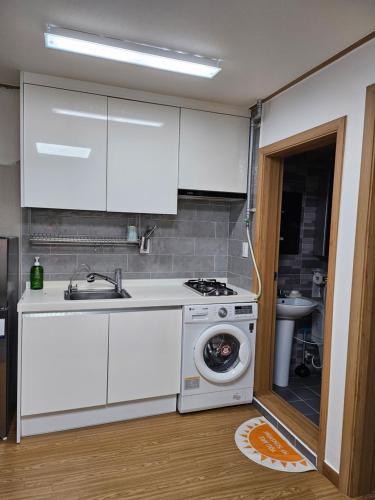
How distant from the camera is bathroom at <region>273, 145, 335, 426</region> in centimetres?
353

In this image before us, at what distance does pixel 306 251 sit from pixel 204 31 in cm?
244

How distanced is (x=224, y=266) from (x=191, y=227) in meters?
0.53

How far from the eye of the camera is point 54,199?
2.66 meters

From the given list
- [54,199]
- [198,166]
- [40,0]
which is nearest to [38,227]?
[54,199]

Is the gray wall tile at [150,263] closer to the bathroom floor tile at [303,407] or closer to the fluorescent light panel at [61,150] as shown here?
the fluorescent light panel at [61,150]

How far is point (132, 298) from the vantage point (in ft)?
8.71

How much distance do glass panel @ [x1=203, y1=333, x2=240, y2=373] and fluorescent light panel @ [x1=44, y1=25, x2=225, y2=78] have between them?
1993 mm

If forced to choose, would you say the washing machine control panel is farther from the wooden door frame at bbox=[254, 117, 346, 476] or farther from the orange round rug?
the orange round rug

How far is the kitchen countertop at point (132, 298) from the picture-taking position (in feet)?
7.95

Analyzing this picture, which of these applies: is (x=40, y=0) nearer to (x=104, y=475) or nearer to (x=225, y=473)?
(x=104, y=475)

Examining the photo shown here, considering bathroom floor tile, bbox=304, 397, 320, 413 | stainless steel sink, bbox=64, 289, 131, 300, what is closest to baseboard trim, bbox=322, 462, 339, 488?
bathroom floor tile, bbox=304, 397, 320, 413

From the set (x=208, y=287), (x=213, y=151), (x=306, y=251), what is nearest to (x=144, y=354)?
(x=208, y=287)

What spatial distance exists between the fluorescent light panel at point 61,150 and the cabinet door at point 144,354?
1.25m

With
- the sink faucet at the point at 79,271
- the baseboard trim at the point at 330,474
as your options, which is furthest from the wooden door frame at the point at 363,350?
the sink faucet at the point at 79,271
